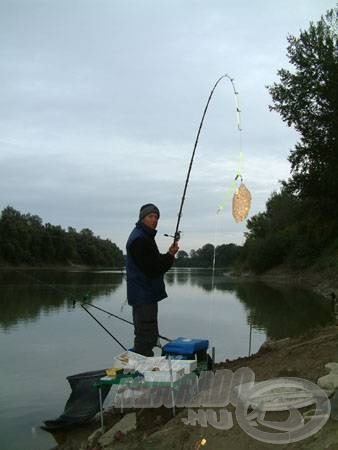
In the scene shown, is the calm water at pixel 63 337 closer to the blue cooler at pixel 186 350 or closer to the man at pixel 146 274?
the man at pixel 146 274

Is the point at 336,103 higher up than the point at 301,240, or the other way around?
the point at 336,103

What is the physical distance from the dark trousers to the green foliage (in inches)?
2577

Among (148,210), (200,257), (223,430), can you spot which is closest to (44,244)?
A: (200,257)

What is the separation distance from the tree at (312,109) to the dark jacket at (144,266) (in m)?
21.0

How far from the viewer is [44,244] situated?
314 feet

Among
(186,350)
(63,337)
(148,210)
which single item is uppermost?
(148,210)

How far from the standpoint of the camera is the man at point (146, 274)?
583 cm

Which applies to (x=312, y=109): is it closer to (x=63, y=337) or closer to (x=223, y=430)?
(x=63, y=337)

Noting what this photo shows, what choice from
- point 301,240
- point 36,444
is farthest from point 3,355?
point 301,240

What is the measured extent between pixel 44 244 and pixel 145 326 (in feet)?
303

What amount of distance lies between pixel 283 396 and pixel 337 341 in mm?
2031

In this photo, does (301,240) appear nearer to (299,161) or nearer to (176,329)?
(299,161)

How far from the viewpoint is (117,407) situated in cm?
632

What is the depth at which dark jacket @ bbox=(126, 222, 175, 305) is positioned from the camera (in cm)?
582
